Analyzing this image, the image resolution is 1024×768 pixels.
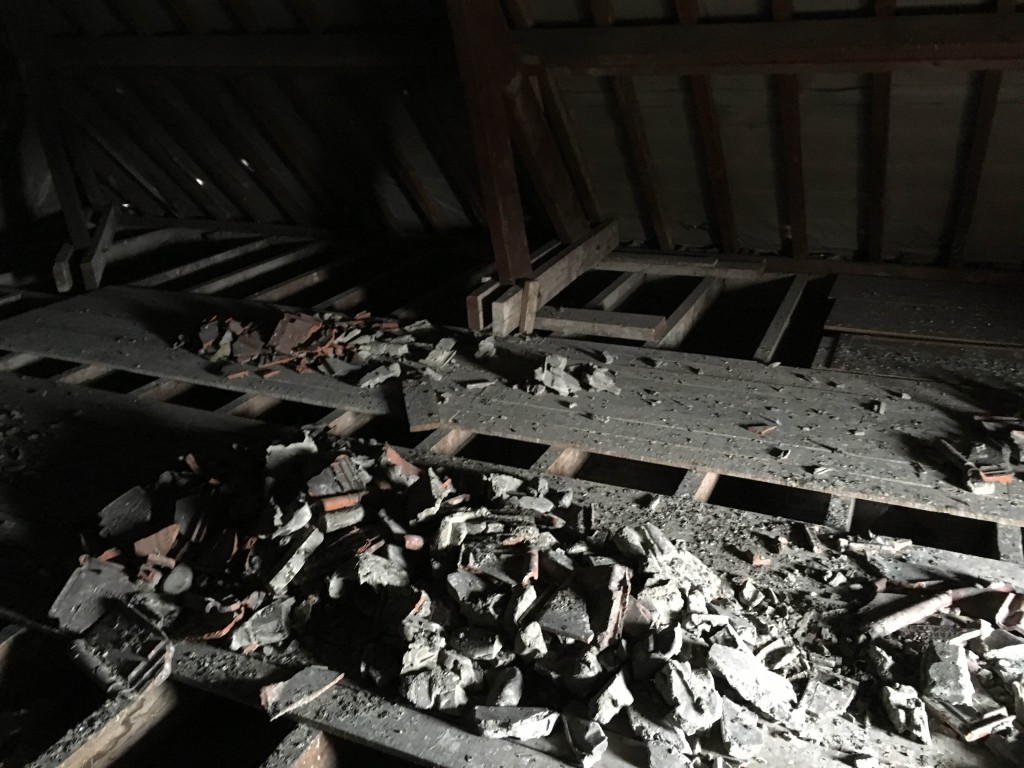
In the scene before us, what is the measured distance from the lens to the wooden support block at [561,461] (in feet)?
9.15

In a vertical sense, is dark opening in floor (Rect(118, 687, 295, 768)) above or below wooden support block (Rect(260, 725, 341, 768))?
below

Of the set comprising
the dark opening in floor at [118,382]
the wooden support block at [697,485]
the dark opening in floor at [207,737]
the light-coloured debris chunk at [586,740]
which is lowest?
the dark opening in floor at [207,737]

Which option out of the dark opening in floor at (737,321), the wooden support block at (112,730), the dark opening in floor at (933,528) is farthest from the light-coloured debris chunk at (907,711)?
the dark opening in floor at (737,321)

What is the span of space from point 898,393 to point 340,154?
3.66 meters

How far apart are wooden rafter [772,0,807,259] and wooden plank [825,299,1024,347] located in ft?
1.84

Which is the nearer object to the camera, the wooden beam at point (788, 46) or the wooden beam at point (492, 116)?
the wooden beam at point (788, 46)

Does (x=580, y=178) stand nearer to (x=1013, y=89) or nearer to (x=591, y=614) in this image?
(x=1013, y=89)

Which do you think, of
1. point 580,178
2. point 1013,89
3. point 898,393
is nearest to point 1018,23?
point 1013,89

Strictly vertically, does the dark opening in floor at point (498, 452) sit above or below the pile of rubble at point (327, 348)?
below

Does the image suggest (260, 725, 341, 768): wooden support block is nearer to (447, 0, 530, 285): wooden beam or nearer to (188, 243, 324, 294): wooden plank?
(447, 0, 530, 285): wooden beam

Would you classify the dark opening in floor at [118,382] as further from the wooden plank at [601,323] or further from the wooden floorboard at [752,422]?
the wooden plank at [601,323]

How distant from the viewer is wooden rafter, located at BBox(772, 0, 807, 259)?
3.54m

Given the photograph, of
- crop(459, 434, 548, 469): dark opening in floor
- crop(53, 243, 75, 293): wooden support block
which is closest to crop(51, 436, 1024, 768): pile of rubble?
crop(459, 434, 548, 469): dark opening in floor

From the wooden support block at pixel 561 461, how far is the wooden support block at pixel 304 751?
3.88ft
